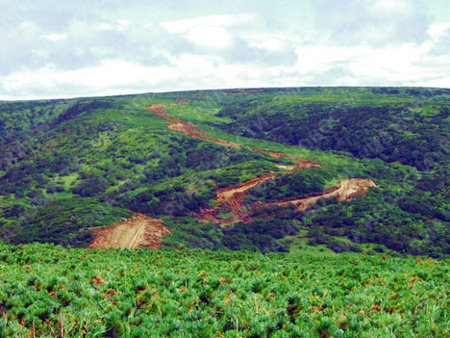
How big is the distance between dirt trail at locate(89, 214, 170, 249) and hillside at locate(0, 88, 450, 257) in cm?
100

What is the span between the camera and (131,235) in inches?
1502

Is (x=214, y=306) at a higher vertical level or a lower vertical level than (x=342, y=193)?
higher

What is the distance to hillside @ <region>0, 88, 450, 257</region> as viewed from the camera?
44031 mm

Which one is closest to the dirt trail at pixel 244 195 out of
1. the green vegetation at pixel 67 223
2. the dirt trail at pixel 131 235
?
the dirt trail at pixel 131 235

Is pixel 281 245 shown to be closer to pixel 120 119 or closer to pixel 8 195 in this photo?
pixel 8 195

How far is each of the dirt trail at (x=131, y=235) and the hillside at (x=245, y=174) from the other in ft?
3.27

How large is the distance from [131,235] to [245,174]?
88.8 feet

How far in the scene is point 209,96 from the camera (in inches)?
6275

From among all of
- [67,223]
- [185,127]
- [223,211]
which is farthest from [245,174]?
[185,127]

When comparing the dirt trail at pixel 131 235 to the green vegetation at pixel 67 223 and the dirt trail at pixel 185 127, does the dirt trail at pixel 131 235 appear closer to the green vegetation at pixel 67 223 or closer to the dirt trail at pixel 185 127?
the green vegetation at pixel 67 223

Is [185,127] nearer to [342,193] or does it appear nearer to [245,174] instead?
[245,174]

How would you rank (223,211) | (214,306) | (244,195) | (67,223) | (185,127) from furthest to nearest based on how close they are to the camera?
(185,127)
(244,195)
(223,211)
(67,223)
(214,306)

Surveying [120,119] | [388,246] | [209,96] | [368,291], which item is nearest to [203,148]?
[120,119]

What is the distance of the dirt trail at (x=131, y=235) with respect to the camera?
3595cm
